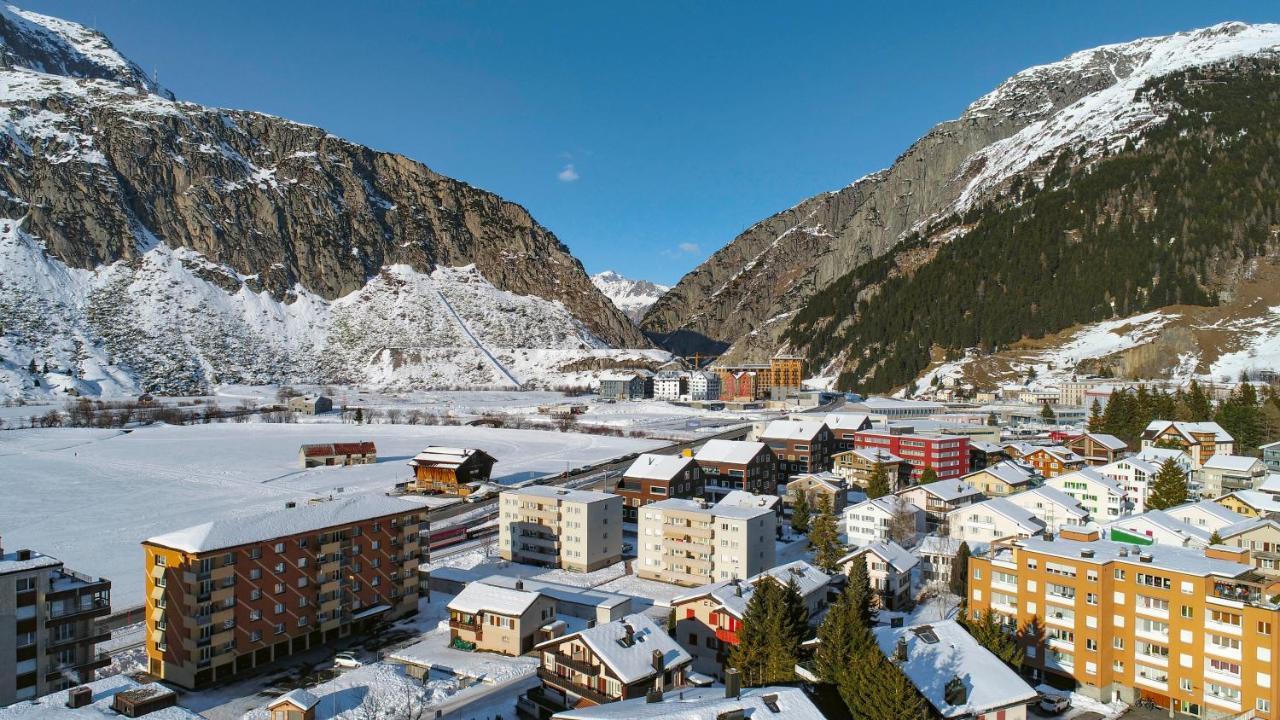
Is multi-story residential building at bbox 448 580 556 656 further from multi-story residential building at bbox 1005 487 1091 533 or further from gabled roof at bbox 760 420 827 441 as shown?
gabled roof at bbox 760 420 827 441

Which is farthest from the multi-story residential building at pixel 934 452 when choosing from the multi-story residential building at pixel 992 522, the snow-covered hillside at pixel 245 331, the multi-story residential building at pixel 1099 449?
the snow-covered hillside at pixel 245 331

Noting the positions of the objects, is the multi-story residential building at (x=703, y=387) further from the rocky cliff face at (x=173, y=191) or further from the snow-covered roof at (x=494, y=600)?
the snow-covered roof at (x=494, y=600)

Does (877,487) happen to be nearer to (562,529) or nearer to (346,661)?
(562,529)

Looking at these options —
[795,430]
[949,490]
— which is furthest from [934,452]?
[949,490]

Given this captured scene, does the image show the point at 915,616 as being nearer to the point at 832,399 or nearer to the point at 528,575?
the point at 528,575

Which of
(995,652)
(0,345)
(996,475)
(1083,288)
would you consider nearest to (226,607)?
(995,652)

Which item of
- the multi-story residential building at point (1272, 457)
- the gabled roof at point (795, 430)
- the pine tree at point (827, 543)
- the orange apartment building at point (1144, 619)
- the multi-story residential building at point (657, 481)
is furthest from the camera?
the gabled roof at point (795, 430)
